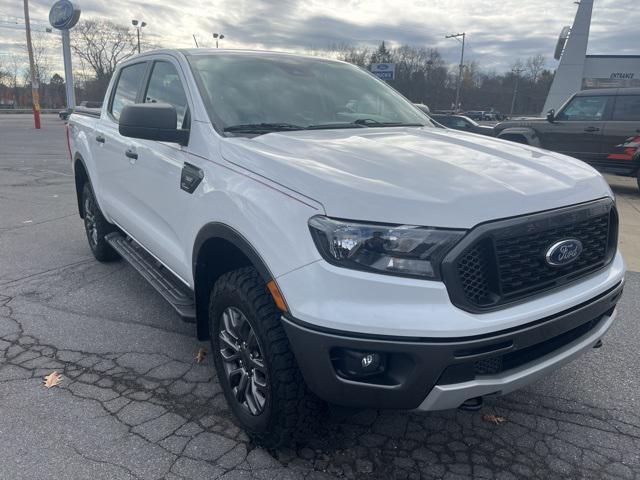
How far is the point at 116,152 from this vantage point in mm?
4215

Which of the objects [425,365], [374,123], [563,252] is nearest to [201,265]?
[425,365]

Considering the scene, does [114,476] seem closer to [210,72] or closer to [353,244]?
[353,244]

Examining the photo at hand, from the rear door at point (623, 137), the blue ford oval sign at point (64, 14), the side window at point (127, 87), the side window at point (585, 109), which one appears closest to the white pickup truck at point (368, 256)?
the side window at point (127, 87)

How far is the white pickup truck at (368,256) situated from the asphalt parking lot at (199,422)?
29cm

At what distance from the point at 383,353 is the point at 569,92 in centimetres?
3006

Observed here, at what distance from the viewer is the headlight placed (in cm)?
198

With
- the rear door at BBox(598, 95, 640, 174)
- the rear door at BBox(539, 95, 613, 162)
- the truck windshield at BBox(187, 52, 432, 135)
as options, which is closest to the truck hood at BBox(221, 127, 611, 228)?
the truck windshield at BBox(187, 52, 432, 135)

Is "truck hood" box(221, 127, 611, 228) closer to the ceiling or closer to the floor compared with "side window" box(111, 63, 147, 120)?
closer to the floor

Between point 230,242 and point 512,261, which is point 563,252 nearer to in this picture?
point 512,261

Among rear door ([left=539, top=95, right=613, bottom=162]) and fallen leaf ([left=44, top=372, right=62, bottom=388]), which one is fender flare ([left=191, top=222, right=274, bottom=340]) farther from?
rear door ([left=539, top=95, right=613, bottom=162])

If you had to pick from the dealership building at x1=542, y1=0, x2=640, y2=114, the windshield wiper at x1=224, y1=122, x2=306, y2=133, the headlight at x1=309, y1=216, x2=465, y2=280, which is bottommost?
the headlight at x1=309, y1=216, x2=465, y2=280

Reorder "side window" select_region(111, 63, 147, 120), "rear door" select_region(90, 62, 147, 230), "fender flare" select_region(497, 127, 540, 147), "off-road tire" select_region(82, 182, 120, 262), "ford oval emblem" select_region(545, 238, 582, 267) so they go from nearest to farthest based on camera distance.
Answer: "ford oval emblem" select_region(545, 238, 582, 267) < "rear door" select_region(90, 62, 147, 230) < "side window" select_region(111, 63, 147, 120) < "off-road tire" select_region(82, 182, 120, 262) < "fender flare" select_region(497, 127, 540, 147)

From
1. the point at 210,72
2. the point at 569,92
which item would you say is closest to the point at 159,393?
the point at 210,72

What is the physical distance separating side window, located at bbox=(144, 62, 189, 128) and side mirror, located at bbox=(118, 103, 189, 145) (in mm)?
241
